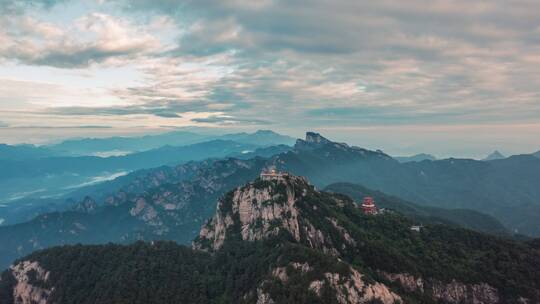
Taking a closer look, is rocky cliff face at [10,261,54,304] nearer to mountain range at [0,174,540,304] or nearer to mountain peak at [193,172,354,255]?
mountain range at [0,174,540,304]

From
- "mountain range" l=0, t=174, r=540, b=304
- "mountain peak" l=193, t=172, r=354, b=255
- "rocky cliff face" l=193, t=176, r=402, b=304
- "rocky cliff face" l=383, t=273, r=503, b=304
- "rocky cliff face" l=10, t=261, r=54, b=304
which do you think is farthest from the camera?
"rocky cliff face" l=10, t=261, r=54, b=304

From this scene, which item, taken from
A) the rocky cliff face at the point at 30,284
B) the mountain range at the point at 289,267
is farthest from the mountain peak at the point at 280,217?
the rocky cliff face at the point at 30,284

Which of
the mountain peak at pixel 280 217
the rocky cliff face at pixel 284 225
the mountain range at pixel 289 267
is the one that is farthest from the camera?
the mountain peak at pixel 280 217

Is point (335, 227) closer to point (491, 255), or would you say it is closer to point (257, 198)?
point (257, 198)

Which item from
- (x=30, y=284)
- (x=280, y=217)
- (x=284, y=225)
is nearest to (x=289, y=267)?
(x=284, y=225)

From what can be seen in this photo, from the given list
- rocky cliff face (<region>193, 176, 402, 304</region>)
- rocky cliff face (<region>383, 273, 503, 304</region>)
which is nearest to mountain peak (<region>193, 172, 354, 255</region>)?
rocky cliff face (<region>193, 176, 402, 304</region>)

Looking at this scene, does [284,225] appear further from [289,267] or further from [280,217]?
[289,267]

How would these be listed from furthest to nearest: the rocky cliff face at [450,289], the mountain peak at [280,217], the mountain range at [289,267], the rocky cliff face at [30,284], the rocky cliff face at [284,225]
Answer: the rocky cliff face at [30,284]
the mountain peak at [280,217]
the rocky cliff face at [450,289]
the mountain range at [289,267]
the rocky cliff face at [284,225]

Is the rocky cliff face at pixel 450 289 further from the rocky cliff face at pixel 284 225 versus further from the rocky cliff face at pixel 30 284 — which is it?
the rocky cliff face at pixel 30 284
